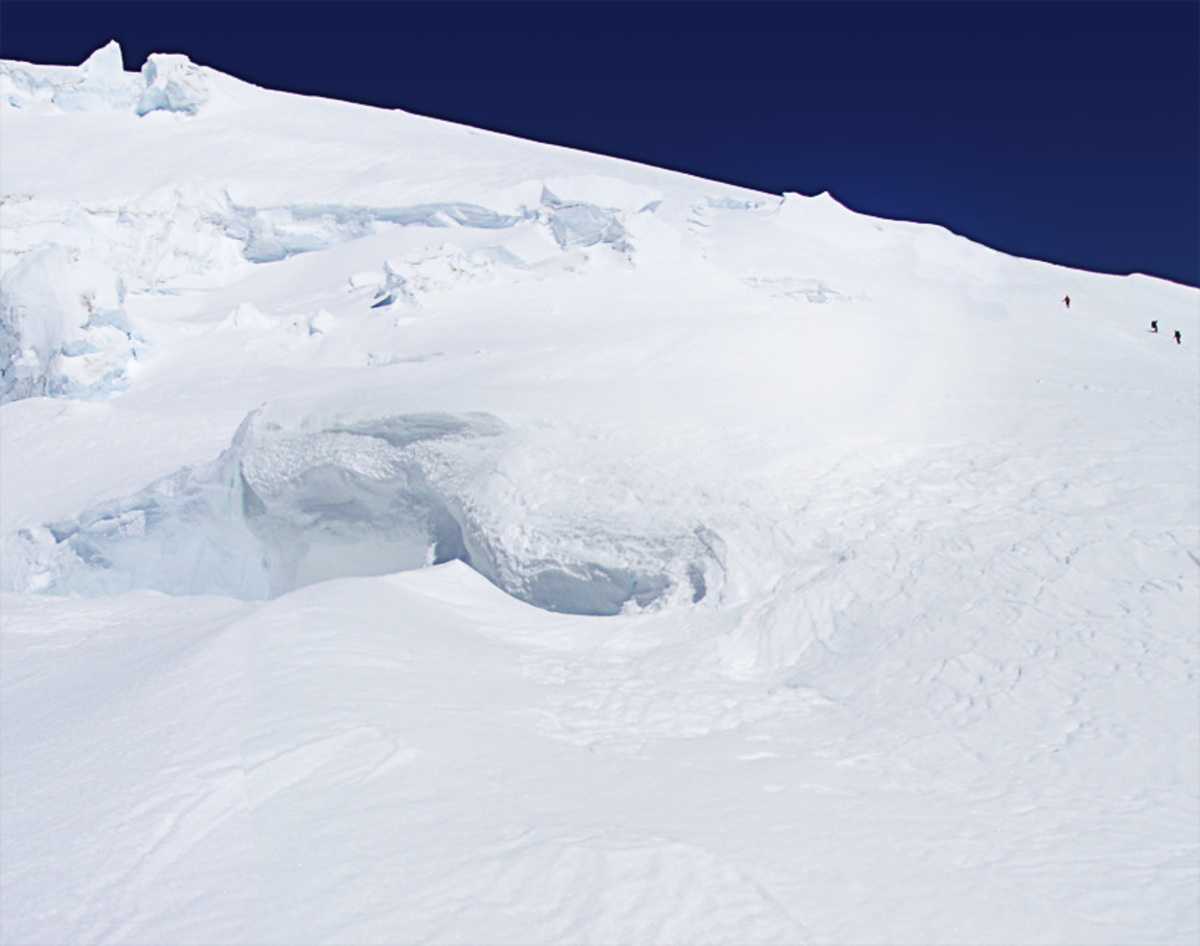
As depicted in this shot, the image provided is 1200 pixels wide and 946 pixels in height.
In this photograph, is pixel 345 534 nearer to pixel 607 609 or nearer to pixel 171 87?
pixel 607 609

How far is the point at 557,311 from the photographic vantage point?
673 inches

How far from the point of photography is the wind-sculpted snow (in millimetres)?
9430

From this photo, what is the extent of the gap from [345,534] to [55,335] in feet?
38.2

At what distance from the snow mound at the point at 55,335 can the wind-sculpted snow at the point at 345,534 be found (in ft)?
23.0

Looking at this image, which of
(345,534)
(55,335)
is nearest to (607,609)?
(345,534)

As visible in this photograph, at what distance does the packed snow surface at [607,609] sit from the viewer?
15.4 feet

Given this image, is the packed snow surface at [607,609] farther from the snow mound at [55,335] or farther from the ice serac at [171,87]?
the ice serac at [171,87]

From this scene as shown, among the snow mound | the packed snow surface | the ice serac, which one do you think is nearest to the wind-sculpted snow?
the packed snow surface

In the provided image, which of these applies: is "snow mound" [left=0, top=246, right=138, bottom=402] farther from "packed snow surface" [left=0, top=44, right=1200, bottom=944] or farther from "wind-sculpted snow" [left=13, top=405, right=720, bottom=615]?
"wind-sculpted snow" [left=13, top=405, right=720, bottom=615]

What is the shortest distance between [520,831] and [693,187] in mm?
26630

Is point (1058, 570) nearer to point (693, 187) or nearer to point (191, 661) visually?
point (191, 661)

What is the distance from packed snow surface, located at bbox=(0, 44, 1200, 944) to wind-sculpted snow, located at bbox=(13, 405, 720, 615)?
49 millimetres

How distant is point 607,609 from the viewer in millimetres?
9477

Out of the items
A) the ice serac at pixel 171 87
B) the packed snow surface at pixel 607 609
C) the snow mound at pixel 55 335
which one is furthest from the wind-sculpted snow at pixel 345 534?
the ice serac at pixel 171 87
